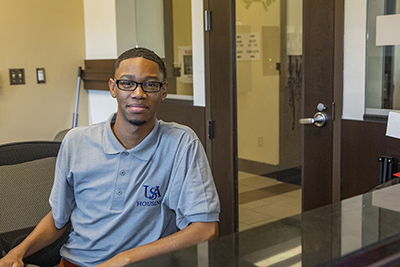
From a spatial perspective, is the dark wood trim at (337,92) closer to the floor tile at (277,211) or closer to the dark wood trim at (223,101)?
the floor tile at (277,211)

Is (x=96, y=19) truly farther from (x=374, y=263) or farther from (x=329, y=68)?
(x=374, y=263)

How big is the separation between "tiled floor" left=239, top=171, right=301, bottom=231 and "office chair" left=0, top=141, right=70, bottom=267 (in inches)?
54.8

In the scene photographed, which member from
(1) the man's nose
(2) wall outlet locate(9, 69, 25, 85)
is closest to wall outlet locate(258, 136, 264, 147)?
(1) the man's nose

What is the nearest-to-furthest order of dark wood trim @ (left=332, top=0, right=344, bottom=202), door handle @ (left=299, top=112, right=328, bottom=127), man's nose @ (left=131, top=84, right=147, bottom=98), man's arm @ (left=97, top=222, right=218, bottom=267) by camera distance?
man's arm @ (left=97, top=222, right=218, bottom=267)
man's nose @ (left=131, top=84, right=147, bottom=98)
dark wood trim @ (left=332, top=0, right=344, bottom=202)
door handle @ (left=299, top=112, right=328, bottom=127)

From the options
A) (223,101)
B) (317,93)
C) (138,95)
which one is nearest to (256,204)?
(223,101)

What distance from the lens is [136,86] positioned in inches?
60.7

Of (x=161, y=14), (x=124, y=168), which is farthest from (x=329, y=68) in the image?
(x=161, y=14)

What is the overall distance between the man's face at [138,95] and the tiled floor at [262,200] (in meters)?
1.35

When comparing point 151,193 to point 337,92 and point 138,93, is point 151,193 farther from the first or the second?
point 337,92

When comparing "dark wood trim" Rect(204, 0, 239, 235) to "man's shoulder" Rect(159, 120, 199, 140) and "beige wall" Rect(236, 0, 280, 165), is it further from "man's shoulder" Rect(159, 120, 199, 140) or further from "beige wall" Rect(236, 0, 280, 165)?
"man's shoulder" Rect(159, 120, 199, 140)

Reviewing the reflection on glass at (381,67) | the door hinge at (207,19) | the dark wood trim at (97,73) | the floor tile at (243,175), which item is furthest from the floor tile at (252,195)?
the dark wood trim at (97,73)

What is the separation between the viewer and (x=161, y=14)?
334 centimetres

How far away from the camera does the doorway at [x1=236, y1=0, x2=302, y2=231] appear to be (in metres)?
2.56

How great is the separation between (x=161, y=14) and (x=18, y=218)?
81.1 inches
